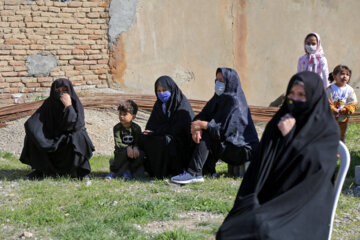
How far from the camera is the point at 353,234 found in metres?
4.29

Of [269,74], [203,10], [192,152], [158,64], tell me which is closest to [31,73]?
[158,64]

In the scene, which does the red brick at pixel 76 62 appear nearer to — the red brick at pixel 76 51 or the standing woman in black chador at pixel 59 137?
the red brick at pixel 76 51

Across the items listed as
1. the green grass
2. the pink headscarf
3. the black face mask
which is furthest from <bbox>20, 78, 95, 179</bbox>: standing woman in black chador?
the black face mask

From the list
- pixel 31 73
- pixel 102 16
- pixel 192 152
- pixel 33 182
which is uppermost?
pixel 102 16

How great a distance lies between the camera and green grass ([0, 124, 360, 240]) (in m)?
4.13

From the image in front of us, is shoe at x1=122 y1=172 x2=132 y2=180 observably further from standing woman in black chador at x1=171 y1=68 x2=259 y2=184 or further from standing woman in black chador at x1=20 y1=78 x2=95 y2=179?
standing woman in black chador at x1=171 y1=68 x2=259 y2=184

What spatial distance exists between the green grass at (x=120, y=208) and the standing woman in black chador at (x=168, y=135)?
0.32 metres

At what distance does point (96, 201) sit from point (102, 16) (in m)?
5.88

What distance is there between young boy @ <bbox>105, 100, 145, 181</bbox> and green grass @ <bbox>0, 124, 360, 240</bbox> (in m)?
0.27

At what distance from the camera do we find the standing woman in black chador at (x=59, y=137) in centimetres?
596

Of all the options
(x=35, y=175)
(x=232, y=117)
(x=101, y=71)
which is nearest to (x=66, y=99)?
(x=35, y=175)

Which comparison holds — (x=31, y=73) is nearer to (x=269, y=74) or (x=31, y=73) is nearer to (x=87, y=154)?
(x=87, y=154)

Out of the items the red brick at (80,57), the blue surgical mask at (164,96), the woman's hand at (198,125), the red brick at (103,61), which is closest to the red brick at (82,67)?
the red brick at (80,57)

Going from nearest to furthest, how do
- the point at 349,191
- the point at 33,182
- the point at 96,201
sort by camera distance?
the point at 96,201 → the point at 349,191 → the point at 33,182
